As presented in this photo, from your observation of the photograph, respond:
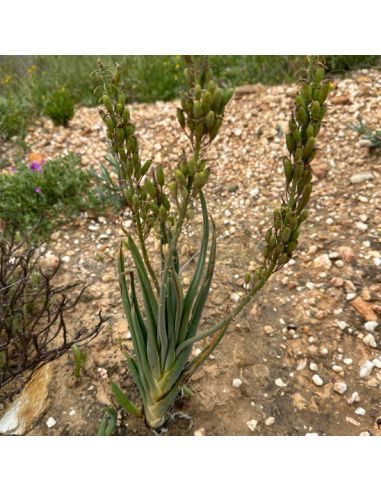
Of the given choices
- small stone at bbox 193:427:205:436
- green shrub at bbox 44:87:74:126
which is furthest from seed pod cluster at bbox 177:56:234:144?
green shrub at bbox 44:87:74:126

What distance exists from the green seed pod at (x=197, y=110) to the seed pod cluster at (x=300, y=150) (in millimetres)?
290

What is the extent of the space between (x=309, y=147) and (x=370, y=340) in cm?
131

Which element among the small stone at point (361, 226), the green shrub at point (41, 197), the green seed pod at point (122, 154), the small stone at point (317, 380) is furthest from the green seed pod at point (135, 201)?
the green shrub at point (41, 197)

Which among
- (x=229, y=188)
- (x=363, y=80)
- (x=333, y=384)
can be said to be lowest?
(x=333, y=384)

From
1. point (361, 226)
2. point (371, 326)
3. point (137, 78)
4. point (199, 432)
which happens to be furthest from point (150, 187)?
point (137, 78)

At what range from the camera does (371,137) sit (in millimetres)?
3199

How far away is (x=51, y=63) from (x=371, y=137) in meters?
4.16

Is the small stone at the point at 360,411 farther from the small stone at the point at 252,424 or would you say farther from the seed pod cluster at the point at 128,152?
the seed pod cluster at the point at 128,152

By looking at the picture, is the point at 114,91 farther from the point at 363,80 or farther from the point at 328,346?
the point at 363,80

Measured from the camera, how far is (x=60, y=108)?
14.1 feet

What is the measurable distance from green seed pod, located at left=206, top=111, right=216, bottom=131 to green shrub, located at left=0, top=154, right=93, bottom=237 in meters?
2.30

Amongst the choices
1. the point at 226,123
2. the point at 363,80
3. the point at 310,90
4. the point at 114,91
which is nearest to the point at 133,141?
the point at 114,91

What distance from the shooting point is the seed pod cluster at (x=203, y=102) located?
3.54 feet

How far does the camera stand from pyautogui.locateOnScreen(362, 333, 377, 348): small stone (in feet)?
7.20
